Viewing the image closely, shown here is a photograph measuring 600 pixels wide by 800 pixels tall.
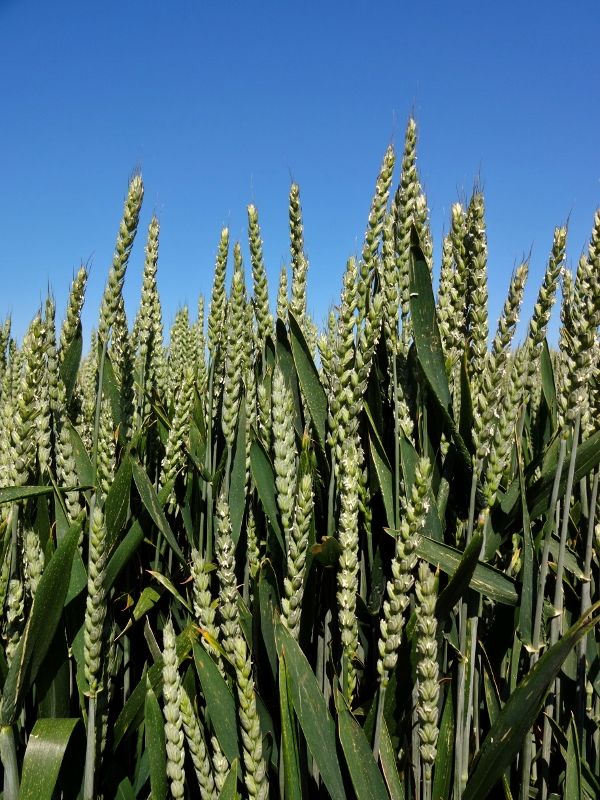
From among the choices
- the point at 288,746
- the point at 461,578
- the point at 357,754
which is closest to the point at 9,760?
the point at 288,746

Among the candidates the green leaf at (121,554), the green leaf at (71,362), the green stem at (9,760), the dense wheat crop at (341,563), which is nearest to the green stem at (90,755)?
the dense wheat crop at (341,563)

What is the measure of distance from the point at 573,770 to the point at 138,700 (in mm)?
772

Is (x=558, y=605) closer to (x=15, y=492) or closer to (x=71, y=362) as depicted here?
(x=15, y=492)

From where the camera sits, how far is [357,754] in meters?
0.91

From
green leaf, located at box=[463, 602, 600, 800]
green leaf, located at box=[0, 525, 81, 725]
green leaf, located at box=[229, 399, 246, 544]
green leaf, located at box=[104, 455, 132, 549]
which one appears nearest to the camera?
green leaf, located at box=[463, 602, 600, 800]

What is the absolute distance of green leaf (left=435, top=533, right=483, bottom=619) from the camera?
2.92 ft

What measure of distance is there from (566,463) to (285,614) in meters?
0.60

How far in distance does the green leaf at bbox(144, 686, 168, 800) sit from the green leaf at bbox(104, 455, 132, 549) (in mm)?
327

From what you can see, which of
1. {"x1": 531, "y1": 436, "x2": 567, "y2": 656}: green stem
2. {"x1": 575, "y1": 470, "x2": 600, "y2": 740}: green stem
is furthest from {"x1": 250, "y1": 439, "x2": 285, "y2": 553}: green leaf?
{"x1": 575, "y1": 470, "x2": 600, "y2": 740}: green stem

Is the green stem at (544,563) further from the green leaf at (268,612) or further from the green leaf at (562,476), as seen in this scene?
the green leaf at (268,612)

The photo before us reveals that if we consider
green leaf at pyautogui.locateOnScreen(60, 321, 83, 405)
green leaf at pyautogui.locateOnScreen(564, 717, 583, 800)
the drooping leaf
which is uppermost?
green leaf at pyautogui.locateOnScreen(60, 321, 83, 405)

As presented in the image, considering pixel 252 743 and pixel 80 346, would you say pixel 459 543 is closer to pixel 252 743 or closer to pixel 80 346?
pixel 252 743

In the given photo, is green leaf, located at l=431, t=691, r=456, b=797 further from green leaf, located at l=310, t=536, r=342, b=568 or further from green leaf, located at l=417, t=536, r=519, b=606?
green leaf, located at l=310, t=536, r=342, b=568

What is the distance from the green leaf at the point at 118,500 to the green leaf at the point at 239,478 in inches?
9.0
